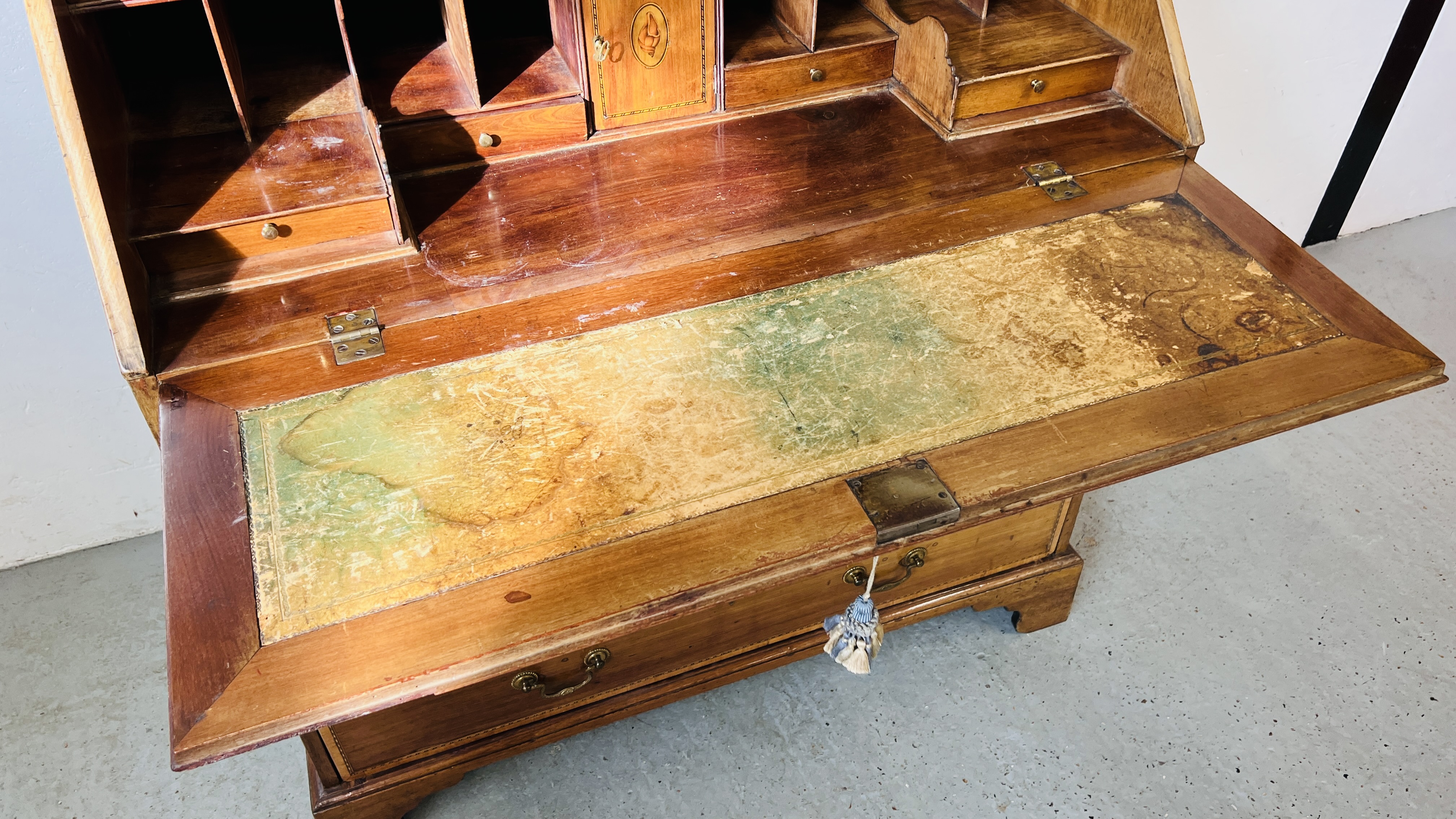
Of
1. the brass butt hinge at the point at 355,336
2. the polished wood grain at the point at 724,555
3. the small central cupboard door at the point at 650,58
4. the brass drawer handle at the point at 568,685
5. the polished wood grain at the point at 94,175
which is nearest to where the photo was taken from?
the polished wood grain at the point at 724,555

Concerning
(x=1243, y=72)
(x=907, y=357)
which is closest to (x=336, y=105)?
(x=907, y=357)

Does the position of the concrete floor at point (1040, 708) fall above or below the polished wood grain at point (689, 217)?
below

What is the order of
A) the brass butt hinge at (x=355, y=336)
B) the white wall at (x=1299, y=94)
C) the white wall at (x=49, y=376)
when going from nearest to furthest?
the brass butt hinge at (x=355, y=336) < the white wall at (x=49, y=376) < the white wall at (x=1299, y=94)

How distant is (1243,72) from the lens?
2908 millimetres

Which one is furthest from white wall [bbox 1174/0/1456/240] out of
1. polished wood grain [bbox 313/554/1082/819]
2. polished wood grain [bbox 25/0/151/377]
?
polished wood grain [bbox 25/0/151/377]

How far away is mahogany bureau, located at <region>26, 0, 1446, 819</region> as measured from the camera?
119 centimetres

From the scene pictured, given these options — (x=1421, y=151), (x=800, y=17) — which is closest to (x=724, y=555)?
(x=800, y=17)

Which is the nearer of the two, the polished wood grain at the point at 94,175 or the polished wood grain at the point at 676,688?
the polished wood grain at the point at 94,175

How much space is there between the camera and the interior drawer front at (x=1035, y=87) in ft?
6.17

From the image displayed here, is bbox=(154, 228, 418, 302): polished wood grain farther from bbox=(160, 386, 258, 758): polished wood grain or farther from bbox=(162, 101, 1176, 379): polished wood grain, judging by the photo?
bbox=(160, 386, 258, 758): polished wood grain

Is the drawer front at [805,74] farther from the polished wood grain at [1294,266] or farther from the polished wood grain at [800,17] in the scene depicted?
the polished wood grain at [1294,266]

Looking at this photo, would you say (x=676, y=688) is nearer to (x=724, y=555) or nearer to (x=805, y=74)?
(x=724, y=555)

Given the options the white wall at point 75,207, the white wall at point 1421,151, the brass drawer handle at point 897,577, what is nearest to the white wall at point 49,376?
the white wall at point 75,207

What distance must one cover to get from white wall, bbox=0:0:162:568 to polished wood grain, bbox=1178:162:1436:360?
2044mm
